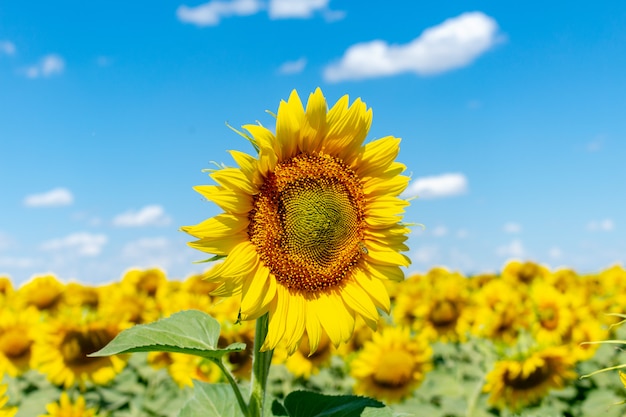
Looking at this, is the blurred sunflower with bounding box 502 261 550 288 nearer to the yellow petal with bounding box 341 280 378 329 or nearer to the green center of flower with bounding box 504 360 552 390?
the green center of flower with bounding box 504 360 552 390

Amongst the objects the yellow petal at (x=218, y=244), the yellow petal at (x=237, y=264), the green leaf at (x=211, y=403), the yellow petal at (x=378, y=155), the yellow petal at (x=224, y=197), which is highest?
the yellow petal at (x=378, y=155)

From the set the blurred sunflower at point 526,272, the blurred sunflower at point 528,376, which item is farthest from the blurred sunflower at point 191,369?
the blurred sunflower at point 526,272

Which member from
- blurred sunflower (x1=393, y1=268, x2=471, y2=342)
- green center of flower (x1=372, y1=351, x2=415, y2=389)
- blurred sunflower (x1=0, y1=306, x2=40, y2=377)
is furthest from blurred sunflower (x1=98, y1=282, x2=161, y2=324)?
blurred sunflower (x1=393, y1=268, x2=471, y2=342)

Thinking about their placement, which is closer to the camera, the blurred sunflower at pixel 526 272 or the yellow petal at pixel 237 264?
the yellow petal at pixel 237 264

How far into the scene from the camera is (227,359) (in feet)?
18.2

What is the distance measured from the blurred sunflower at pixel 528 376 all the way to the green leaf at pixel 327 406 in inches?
115

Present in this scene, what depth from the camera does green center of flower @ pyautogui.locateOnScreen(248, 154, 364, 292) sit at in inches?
94.9

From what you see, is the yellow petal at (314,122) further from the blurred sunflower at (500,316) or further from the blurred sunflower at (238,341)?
the blurred sunflower at (500,316)

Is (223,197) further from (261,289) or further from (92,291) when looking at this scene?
(92,291)

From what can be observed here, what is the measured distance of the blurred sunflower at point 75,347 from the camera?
18.2 ft

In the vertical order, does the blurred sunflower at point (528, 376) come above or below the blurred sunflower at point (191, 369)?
below

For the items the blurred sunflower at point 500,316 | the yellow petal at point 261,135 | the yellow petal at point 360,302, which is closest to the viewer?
the yellow petal at point 261,135

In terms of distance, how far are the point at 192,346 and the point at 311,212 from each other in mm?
626

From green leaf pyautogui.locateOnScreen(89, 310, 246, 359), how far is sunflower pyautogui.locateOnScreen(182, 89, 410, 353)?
0.18 m
